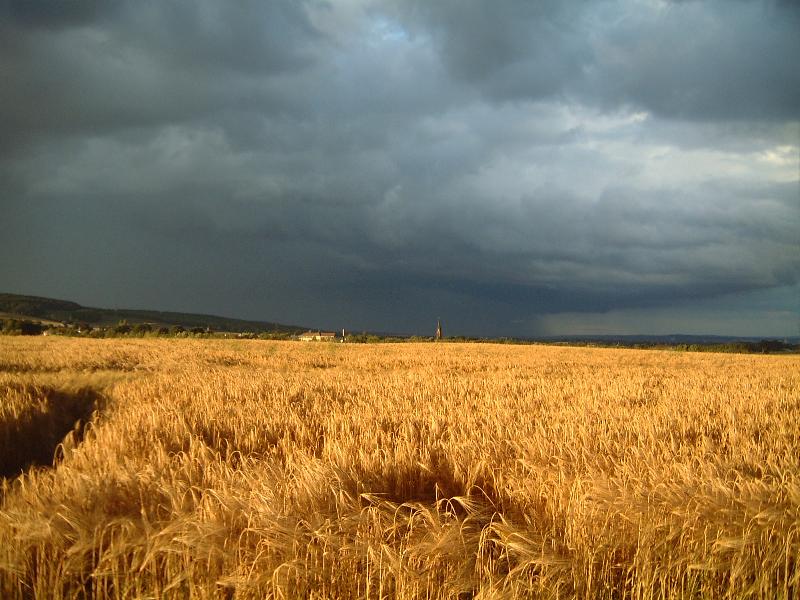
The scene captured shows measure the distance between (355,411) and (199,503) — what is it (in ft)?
13.6

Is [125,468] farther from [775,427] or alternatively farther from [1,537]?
[775,427]

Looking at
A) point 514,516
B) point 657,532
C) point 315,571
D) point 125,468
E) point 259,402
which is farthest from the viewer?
point 259,402

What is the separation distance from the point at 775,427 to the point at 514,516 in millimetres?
5473

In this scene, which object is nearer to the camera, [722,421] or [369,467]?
[369,467]

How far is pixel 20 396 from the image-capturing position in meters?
8.63

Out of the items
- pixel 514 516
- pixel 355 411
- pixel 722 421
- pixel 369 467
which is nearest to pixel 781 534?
pixel 514 516

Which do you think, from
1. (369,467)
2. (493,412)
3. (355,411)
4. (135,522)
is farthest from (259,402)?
(135,522)

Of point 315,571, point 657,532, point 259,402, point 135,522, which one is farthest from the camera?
point 259,402

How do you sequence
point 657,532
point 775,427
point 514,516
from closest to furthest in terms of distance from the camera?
1. point 657,532
2. point 514,516
3. point 775,427

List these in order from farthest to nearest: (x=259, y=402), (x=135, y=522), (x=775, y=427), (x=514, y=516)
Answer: (x=259, y=402) < (x=775, y=427) < (x=514, y=516) < (x=135, y=522)

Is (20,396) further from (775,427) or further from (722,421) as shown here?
(775,427)

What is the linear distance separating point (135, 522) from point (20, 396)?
6.91 meters

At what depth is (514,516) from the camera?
13.4 ft

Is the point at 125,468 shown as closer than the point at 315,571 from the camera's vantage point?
No
